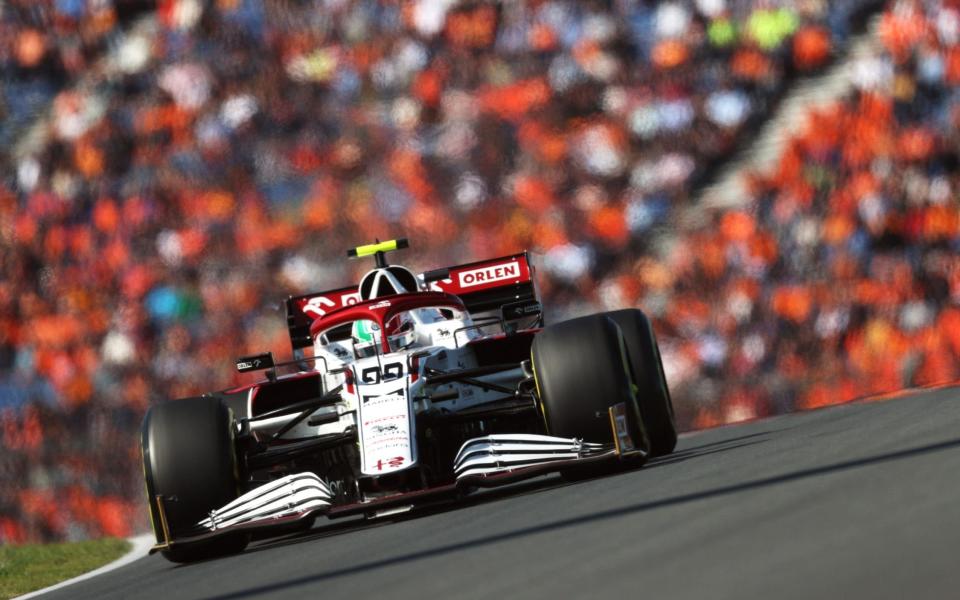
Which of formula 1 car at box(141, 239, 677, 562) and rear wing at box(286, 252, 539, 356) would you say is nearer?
formula 1 car at box(141, 239, 677, 562)

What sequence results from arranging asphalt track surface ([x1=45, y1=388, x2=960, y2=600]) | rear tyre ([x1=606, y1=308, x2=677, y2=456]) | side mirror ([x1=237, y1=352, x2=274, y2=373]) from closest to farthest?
1. asphalt track surface ([x1=45, y1=388, x2=960, y2=600])
2. rear tyre ([x1=606, y1=308, x2=677, y2=456])
3. side mirror ([x1=237, y1=352, x2=274, y2=373])

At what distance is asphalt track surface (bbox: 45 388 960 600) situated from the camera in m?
4.27

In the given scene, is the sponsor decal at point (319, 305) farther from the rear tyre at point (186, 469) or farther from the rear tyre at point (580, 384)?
the rear tyre at point (580, 384)

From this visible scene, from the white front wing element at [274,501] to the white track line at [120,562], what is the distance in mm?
973

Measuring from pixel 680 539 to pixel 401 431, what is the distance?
3274mm

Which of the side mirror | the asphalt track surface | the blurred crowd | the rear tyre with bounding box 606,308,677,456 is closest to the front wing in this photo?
the asphalt track surface

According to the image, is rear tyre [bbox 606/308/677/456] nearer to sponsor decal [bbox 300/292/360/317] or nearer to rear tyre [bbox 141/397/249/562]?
rear tyre [bbox 141/397/249/562]

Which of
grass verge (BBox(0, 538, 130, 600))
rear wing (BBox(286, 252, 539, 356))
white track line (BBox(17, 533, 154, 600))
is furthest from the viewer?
rear wing (BBox(286, 252, 539, 356))

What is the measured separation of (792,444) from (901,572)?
4955 mm

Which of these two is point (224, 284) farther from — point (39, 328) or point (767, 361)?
point (767, 361)

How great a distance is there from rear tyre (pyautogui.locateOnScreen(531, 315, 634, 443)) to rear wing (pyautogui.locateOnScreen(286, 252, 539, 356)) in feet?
10.9

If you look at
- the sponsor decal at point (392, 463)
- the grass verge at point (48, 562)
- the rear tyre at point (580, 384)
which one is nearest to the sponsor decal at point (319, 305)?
the grass verge at point (48, 562)

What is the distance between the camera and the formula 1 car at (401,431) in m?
8.30

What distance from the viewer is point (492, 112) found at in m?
17.8
